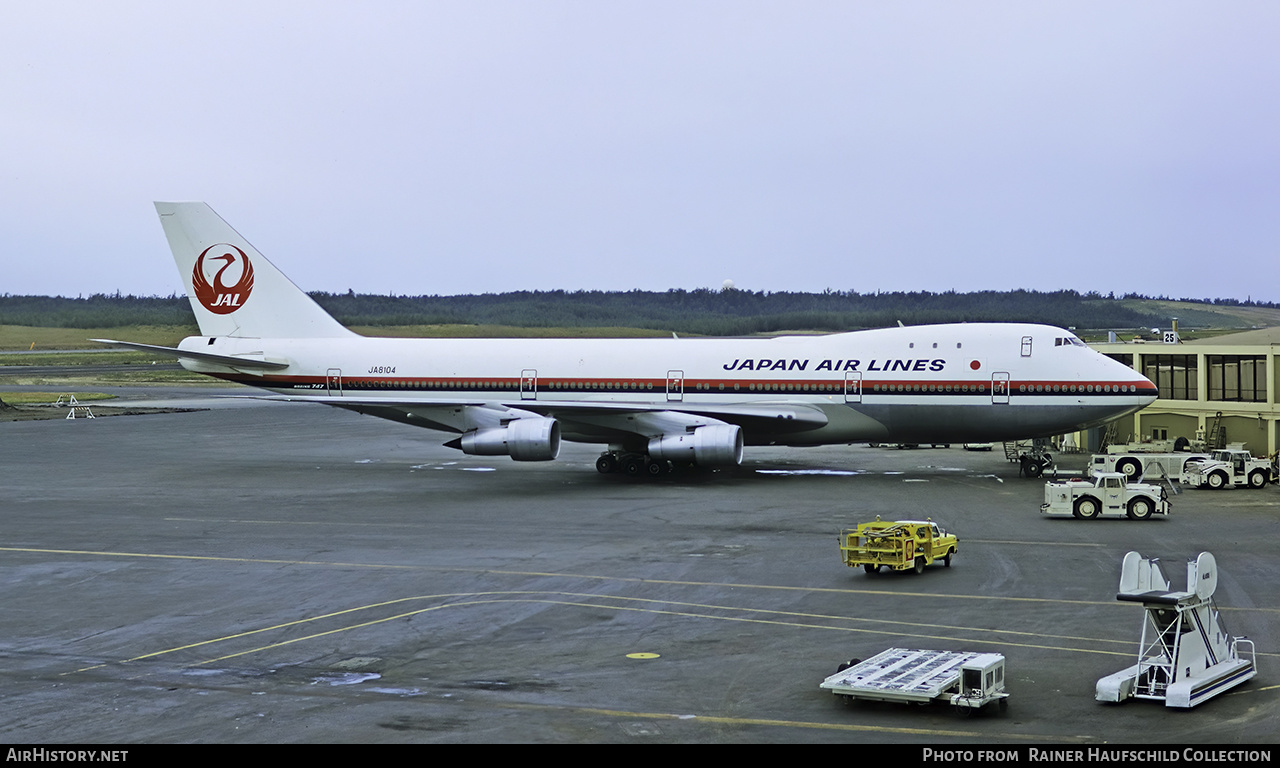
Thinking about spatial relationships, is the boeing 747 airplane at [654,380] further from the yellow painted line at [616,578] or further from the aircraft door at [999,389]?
the yellow painted line at [616,578]

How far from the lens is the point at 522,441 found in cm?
3662

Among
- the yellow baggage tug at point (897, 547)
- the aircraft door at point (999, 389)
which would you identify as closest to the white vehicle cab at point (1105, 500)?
the aircraft door at point (999, 389)

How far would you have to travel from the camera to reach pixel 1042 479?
40.1 m

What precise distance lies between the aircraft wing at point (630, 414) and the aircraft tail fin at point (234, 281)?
648 cm

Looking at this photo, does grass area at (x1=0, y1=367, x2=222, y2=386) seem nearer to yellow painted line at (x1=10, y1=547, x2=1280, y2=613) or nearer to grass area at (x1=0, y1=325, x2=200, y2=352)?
grass area at (x1=0, y1=325, x2=200, y2=352)

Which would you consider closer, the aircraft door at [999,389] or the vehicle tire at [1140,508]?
the vehicle tire at [1140,508]

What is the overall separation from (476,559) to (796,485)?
15.1 metres

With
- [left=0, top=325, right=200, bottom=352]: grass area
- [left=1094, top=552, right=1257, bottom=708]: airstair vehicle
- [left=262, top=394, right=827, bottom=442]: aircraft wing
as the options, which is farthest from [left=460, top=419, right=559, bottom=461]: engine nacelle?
[left=0, top=325, right=200, bottom=352]: grass area

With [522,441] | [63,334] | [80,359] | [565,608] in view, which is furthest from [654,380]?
[63,334]

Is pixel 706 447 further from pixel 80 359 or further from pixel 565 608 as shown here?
pixel 80 359

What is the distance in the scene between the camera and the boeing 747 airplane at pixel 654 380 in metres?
A: 37.1

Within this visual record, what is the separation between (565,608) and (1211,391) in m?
36.4

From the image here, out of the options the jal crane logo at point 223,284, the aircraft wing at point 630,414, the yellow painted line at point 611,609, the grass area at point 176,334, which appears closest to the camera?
the yellow painted line at point 611,609

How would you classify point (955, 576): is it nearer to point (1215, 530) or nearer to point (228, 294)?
point (1215, 530)
